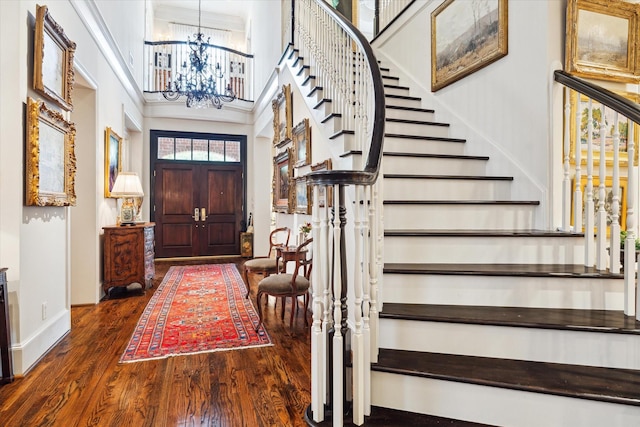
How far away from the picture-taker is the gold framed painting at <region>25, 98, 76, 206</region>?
94.5 inches

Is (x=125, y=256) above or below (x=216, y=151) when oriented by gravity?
below

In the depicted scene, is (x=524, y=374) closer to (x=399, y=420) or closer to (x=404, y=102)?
(x=399, y=420)

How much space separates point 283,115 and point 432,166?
2.71m

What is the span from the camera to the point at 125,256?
4336 millimetres

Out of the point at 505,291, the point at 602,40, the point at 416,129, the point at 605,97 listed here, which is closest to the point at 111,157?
the point at 416,129

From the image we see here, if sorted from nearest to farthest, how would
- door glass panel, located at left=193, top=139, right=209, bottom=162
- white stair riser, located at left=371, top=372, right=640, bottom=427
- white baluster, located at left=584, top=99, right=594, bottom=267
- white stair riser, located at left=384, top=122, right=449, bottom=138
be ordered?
white stair riser, located at left=371, top=372, right=640, bottom=427 → white baluster, located at left=584, top=99, right=594, bottom=267 → white stair riser, located at left=384, top=122, right=449, bottom=138 → door glass panel, located at left=193, top=139, right=209, bottom=162

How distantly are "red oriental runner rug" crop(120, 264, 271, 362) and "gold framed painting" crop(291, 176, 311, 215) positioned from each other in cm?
124

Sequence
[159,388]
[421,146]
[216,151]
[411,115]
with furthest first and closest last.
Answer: [216,151]
[411,115]
[421,146]
[159,388]

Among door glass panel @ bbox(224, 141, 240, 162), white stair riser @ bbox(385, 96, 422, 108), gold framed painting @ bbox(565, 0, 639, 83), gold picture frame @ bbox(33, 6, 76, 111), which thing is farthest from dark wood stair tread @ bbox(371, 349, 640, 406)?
door glass panel @ bbox(224, 141, 240, 162)

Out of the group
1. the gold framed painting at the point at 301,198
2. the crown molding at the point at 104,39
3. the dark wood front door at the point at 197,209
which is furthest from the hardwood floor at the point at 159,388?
the dark wood front door at the point at 197,209

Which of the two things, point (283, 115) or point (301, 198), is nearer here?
point (301, 198)

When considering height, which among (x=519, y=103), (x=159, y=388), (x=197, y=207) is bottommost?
(x=159, y=388)

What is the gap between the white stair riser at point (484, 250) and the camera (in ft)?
6.94

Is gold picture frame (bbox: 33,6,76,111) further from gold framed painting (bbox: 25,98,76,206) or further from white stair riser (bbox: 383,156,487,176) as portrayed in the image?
white stair riser (bbox: 383,156,487,176)
